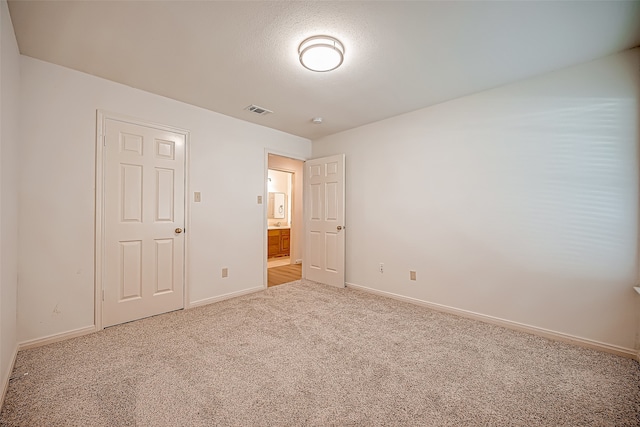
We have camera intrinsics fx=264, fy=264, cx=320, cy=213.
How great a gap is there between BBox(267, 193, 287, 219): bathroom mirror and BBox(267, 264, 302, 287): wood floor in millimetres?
1948

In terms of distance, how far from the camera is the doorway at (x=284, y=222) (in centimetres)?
525

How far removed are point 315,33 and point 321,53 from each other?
0.14 meters

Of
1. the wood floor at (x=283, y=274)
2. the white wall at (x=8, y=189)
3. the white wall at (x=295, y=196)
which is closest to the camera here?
the white wall at (x=8, y=189)

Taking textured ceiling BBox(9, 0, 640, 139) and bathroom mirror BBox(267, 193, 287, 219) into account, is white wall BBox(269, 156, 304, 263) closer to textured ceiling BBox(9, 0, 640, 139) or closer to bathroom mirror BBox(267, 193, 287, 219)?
bathroom mirror BBox(267, 193, 287, 219)

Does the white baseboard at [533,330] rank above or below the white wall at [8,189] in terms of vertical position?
below

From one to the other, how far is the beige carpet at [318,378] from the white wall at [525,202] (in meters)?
0.38

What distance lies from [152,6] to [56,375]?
103 inches

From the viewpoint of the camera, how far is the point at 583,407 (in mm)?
1599

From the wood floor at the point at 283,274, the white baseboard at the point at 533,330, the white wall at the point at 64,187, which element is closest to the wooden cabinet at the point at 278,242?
the wood floor at the point at 283,274

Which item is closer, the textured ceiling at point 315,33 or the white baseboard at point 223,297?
the textured ceiling at point 315,33

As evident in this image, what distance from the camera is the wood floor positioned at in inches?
179

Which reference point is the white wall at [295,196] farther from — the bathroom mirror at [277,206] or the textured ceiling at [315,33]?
the textured ceiling at [315,33]

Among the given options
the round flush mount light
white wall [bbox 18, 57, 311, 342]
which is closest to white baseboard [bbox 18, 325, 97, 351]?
white wall [bbox 18, 57, 311, 342]

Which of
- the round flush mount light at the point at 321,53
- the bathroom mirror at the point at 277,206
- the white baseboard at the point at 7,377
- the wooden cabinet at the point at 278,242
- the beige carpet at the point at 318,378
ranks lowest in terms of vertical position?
the beige carpet at the point at 318,378
